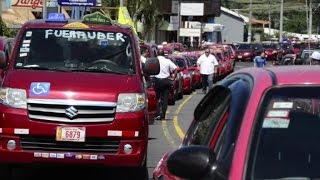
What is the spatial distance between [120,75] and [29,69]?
44.0 inches

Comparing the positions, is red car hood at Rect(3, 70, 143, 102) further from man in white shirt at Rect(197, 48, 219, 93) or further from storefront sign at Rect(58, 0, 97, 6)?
man in white shirt at Rect(197, 48, 219, 93)

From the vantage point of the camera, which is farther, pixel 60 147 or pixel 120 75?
pixel 120 75

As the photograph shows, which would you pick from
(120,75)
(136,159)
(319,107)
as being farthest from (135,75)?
(319,107)

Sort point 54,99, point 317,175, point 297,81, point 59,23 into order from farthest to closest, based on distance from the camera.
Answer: point 59,23 < point 54,99 < point 297,81 < point 317,175

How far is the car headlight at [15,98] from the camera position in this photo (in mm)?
8234

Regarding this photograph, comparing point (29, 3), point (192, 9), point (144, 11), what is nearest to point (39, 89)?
point (29, 3)

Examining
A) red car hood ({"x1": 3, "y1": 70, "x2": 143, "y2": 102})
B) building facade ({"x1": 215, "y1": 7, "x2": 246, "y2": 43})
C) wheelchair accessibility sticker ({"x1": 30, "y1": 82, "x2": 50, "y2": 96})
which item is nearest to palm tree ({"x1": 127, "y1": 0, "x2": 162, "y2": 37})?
red car hood ({"x1": 3, "y1": 70, "x2": 143, "y2": 102})

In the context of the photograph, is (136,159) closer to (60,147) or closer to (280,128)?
(60,147)

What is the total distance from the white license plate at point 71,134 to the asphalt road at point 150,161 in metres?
1.41

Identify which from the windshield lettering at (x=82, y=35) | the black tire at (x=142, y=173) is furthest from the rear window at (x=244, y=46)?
the black tire at (x=142, y=173)

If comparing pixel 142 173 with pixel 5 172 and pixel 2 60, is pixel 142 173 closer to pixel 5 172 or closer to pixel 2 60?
pixel 5 172

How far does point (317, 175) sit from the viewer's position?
11.9 ft

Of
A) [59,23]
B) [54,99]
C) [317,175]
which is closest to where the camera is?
[317,175]

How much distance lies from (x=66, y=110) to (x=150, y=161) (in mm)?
2826
